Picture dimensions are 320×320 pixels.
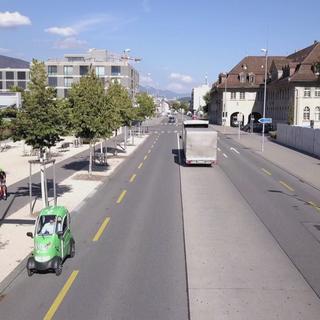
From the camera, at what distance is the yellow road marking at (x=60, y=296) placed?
922 cm

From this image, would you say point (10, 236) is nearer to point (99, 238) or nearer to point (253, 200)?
point (99, 238)

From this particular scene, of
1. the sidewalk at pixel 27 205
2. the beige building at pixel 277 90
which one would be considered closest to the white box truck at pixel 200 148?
the sidewalk at pixel 27 205

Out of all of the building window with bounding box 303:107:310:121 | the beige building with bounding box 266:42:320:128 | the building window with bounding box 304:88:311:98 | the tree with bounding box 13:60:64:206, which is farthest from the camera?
the building window with bounding box 303:107:310:121

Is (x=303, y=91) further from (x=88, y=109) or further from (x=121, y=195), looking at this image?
(x=121, y=195)

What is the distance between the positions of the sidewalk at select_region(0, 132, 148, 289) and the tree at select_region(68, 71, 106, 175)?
2.11 meters

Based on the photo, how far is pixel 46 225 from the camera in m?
11.9

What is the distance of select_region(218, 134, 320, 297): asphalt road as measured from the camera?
1308 cm

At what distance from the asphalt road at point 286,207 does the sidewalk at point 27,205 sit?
7.46 metres

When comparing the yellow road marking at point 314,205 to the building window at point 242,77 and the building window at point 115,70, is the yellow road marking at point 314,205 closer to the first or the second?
the building window at point 242,77

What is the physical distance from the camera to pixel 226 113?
94.6m

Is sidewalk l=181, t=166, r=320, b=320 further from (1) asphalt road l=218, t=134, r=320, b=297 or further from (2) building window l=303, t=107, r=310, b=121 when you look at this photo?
(2) building window l=303, t=107, r=310, b=121

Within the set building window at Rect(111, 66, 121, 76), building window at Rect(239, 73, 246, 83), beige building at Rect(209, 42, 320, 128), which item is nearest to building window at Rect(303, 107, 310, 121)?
beige building at Rect(209, 42, 320, 128)

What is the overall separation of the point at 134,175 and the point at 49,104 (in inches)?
479

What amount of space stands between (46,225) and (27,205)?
26.0 ft
